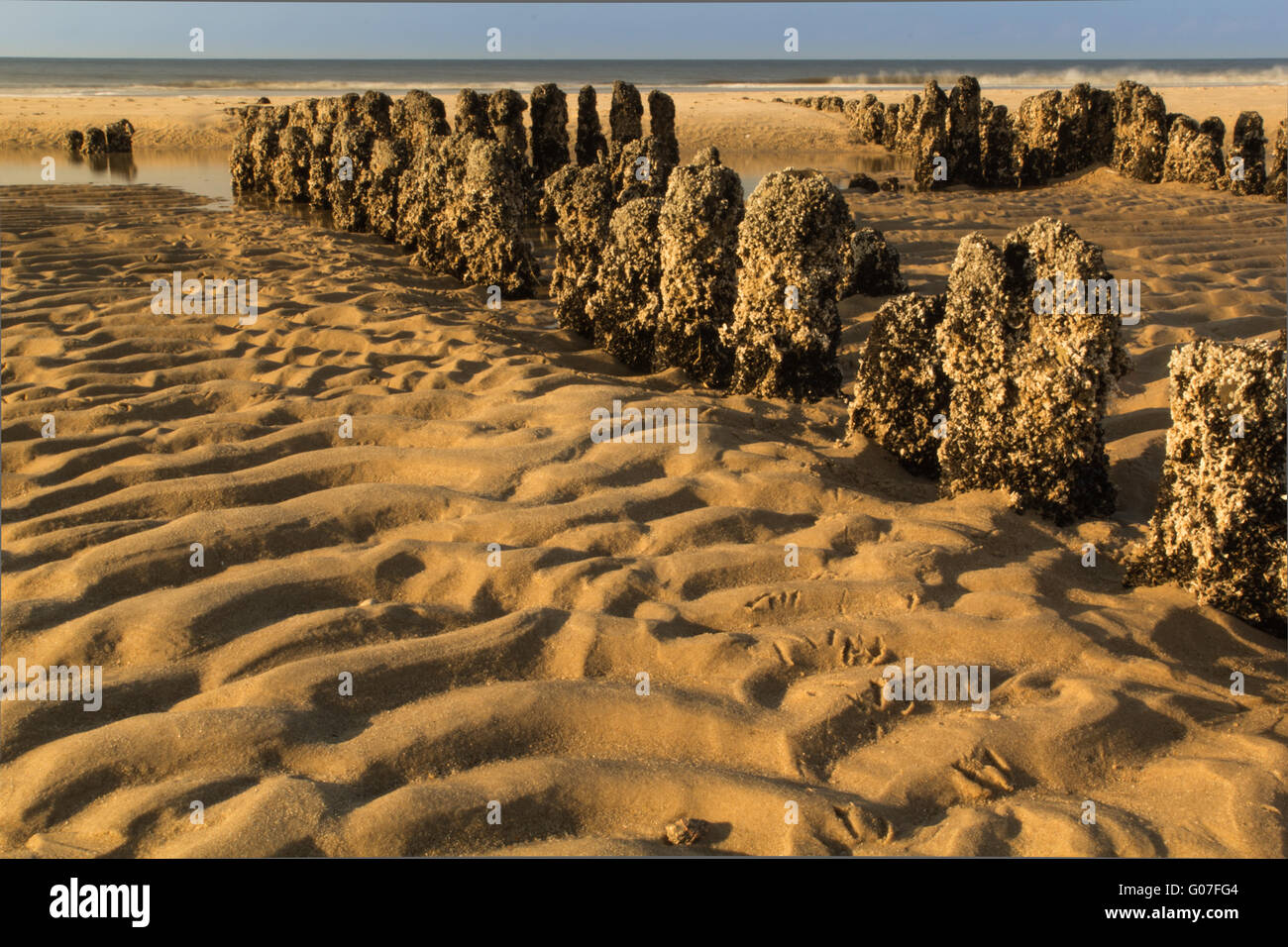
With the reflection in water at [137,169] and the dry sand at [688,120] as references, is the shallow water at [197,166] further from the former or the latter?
the dry sand at [688,120]

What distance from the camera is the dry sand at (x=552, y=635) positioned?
2719 millimetres

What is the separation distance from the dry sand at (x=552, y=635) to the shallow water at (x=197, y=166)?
378 inches

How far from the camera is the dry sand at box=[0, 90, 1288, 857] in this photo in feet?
8.92

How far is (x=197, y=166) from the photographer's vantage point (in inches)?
760

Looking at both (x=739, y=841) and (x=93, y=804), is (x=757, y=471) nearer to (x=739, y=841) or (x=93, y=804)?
(x=739, y=841)

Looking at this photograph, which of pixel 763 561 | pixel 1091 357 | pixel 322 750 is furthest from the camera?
pixel 1091 357

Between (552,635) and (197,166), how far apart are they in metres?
19.2

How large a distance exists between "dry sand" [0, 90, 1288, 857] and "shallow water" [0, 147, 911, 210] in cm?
960

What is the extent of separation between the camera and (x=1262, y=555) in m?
3.74

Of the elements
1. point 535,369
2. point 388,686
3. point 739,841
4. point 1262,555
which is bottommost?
point 739,841

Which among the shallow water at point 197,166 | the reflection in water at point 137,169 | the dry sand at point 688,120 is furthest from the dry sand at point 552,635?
the dry sand at point 688,120

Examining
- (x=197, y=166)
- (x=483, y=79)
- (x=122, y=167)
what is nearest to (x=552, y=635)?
(x=122, y=167)

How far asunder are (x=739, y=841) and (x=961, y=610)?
57.0 inches

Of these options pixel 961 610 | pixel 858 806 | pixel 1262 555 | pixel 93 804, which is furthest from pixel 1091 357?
pixel 93 804
